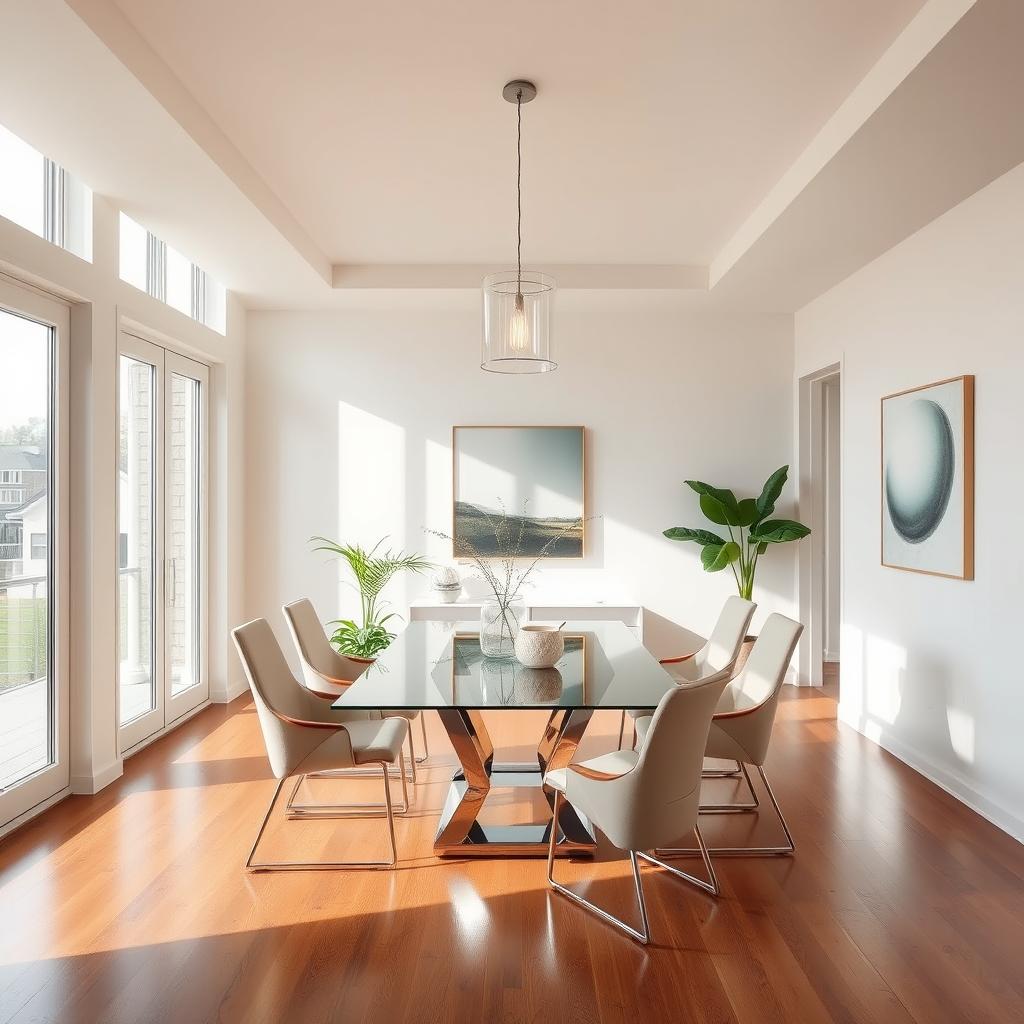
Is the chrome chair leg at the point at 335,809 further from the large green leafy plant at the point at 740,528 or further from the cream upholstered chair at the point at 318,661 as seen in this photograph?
the large green leafy plant at the point at 740,528

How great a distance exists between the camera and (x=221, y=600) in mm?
5672

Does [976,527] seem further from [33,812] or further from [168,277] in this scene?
[168,277]

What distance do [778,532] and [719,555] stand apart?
1.46 ft

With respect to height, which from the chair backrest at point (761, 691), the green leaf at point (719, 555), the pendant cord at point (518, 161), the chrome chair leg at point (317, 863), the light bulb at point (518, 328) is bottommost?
the chrome chair leg at point (317, 863)

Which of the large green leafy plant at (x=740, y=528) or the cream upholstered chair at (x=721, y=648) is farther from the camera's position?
the large green leafy plant at (x=740, y=528)

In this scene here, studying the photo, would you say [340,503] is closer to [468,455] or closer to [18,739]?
[468,455]

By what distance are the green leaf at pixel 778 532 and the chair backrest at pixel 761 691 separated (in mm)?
2115

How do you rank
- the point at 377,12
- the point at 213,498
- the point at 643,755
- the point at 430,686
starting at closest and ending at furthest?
the point at 643,755 < the point at 377,12 < the point at 430,686 < the point at 213,498

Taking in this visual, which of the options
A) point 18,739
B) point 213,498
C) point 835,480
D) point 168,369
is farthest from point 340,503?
point 835,480

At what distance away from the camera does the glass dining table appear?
109 inches

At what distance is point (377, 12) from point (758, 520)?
14.0 feet

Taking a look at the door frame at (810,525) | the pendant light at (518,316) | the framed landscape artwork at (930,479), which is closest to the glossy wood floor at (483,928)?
the framed landscape artwork at (930,479)

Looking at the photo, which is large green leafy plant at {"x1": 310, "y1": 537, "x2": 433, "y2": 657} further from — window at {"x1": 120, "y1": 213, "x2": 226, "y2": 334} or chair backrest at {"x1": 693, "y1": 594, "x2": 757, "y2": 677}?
chair backrest at {"x1": 693, "y1": 594, "x2": 757, "y2": 677}

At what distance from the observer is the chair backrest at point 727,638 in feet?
12.8
